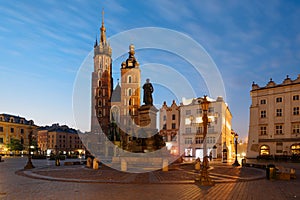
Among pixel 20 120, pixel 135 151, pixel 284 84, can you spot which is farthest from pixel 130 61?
pixel 135 151

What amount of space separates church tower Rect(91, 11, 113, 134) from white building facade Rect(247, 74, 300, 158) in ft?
217

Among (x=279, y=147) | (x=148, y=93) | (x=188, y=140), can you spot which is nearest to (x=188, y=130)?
(x=188, y=140)

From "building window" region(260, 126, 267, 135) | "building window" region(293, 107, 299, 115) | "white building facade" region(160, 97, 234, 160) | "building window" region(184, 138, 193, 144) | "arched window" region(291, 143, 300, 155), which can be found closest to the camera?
"arched window" region(291, 143, 300, 155)

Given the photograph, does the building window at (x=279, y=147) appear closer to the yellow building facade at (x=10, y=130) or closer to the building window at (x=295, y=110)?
the building window at (x=295, y=110)

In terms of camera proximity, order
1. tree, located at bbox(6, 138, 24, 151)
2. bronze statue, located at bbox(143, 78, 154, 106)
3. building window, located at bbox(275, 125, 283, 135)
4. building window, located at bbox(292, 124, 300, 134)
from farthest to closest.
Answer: tree, located at bbox(6, 138, 24, 151) → building window, located at bbox(275, 125, 283, 135) → building window, located at bbox(292, 124, 300, 134) → bronze statue, located at bbox(143, 78, 154, 106)

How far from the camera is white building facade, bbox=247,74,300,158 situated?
55312 mm

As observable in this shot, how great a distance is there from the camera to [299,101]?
5506 centimetres

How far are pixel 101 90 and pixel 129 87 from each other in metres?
20.0

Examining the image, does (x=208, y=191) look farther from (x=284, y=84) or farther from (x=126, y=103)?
(x=126, y=103)

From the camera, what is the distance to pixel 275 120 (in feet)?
190

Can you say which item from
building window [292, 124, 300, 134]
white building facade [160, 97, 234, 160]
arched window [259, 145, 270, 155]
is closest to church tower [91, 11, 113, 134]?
white building facade [160, 97, 234, 160]

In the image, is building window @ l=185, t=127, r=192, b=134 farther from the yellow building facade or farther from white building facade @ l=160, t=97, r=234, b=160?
the yellow building facade

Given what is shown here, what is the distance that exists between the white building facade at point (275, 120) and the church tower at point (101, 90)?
2603 inches

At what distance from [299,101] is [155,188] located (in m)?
48.3
